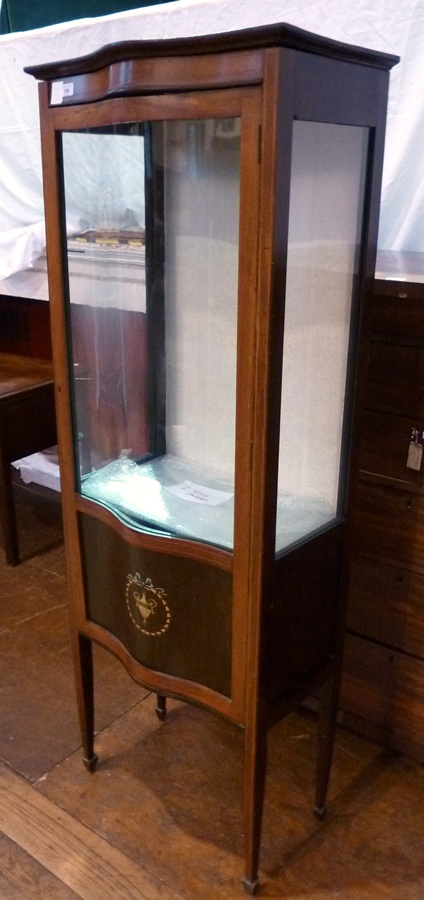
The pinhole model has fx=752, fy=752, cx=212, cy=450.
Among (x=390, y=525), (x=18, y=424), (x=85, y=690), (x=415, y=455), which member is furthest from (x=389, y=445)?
(x=18, y=424)

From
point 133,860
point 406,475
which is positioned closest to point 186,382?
point 406,475

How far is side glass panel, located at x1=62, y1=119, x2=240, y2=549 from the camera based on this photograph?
48.1 inches

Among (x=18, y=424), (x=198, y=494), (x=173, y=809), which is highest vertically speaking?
(x=198, y=494)

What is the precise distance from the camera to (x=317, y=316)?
1099 mm

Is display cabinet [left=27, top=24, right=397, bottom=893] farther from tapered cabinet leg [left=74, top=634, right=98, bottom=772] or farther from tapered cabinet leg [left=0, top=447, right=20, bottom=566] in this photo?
tapered cabinet leg [left=0, top=447, right=20, bottom=566]

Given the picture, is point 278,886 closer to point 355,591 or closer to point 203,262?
point 355,591

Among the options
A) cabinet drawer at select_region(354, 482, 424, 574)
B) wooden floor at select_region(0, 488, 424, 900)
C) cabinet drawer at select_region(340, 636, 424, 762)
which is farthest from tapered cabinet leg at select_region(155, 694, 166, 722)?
cabinet drawer at select_region(354, 482, 424, 574)

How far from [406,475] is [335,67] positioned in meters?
0.72

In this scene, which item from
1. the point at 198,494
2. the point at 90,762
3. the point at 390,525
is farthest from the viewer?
the point at 90,762

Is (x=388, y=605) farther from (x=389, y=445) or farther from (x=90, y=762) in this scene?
(x=90, y=762)

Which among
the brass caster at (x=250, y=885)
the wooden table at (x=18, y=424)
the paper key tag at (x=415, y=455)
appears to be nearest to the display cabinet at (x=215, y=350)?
the brass caster at (x=250, y=885)

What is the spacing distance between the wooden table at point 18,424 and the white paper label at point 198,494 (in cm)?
104

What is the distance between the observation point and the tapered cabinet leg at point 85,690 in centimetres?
145

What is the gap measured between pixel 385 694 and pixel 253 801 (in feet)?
1.48
